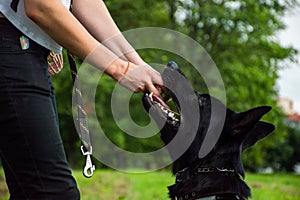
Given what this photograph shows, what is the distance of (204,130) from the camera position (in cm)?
325

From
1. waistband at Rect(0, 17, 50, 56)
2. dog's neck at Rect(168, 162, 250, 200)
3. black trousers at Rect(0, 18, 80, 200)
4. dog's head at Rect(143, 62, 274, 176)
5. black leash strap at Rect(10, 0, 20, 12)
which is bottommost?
dog's neck at Rect(168, 162, 250, 200)

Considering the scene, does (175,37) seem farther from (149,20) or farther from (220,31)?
(149,20)

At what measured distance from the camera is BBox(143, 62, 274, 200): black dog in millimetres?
3018

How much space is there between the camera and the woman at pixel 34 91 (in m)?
2.19

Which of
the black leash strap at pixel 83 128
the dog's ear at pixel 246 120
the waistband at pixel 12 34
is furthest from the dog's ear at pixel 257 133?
the waistband at pixel 12 34

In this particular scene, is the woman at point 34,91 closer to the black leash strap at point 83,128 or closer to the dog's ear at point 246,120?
the black leash strap at point 83,128

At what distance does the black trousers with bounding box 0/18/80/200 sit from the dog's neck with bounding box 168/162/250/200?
0.96 m

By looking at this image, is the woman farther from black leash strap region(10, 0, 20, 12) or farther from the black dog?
the black dog

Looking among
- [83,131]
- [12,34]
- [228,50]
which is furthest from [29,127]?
[228,50]

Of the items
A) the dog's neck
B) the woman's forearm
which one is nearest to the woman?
the woman's forearm

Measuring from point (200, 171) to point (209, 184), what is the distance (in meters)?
0.12

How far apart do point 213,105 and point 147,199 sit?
4.87 m

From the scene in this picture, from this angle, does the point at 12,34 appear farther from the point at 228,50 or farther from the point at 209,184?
the point at 228,50

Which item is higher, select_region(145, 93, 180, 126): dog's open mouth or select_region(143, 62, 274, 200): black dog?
select_region(145, 93, 180, 126): dog's open mouth
